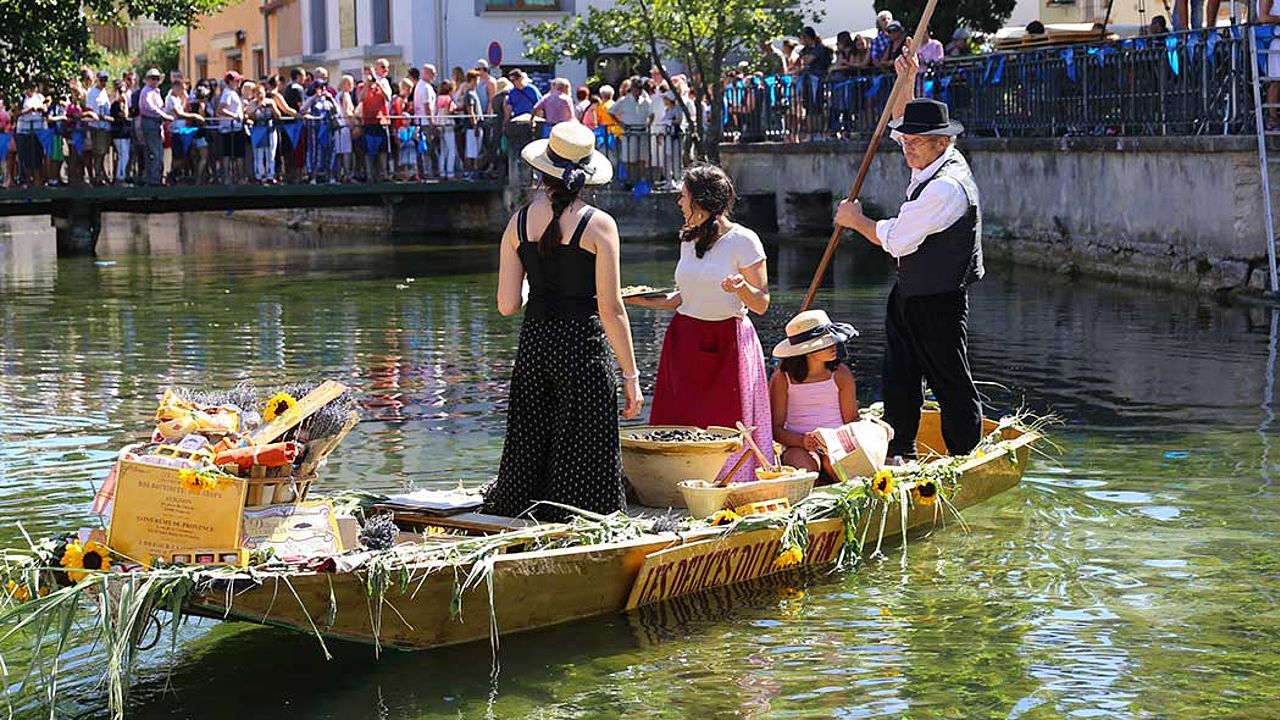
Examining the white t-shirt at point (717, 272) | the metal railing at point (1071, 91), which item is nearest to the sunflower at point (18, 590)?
the white t-shirt at point (717, 272)

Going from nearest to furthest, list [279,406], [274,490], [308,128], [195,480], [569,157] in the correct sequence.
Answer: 1. [195,480]
2. [274,490]
3. [279,406]
4. [569,157]
5. [308,128]

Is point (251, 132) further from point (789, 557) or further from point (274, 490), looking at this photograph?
point (274, 490)

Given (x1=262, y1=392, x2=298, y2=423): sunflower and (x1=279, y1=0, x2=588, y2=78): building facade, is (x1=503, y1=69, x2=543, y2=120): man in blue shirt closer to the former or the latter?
(x1=279, y1=0, x2=588, y2=78): building facade

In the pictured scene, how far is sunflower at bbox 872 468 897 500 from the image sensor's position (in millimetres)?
9328

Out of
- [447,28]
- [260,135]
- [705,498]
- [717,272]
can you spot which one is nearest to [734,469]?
[705,498]

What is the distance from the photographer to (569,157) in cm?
821

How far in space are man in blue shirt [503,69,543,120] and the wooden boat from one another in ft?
72.1

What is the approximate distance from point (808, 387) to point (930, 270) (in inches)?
33.5

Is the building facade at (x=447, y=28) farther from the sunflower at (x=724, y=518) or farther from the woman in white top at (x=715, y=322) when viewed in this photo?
the sunflower at (x=724, y=518)

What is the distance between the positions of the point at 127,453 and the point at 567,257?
199cm

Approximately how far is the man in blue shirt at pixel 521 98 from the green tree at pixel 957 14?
6.32 meters

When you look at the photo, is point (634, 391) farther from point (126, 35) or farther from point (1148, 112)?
point (126, 35)

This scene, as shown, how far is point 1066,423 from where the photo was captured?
13.3 metres

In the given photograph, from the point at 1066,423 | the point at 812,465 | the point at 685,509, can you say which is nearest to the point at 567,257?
the point at 685,509
